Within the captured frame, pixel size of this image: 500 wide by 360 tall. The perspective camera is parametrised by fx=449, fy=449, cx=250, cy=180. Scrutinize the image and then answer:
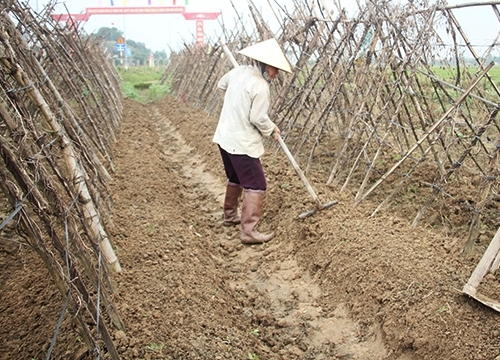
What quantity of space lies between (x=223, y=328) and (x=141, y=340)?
585 millimetres

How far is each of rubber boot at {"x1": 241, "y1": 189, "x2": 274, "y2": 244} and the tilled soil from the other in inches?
4.7

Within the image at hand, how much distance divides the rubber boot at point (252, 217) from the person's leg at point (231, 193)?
12.9 inches

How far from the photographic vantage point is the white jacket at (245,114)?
3954 mm

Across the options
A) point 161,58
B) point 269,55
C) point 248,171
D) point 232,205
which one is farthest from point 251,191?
point 161,58

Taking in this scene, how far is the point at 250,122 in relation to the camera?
161 inches

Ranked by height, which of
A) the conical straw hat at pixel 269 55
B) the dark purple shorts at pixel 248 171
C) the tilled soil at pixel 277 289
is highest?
the conical straw hat at pixel 269 55

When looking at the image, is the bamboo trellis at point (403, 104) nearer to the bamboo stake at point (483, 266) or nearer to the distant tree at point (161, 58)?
the bamboo stake at point (483, 266)

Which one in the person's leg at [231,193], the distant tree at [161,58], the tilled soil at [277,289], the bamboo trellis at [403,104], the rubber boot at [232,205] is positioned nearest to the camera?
the tilled soil at [277,289]

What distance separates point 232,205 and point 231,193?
19cm

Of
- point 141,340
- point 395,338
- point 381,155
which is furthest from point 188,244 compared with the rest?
point 381,155

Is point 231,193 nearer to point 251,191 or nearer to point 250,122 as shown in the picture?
point 251,191

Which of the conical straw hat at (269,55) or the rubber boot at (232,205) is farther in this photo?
the rubber boot at (232,205)

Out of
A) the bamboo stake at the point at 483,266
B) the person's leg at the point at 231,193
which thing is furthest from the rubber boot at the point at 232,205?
the bamboo stake at the point at 483,266

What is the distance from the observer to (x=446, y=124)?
3.73 meters
